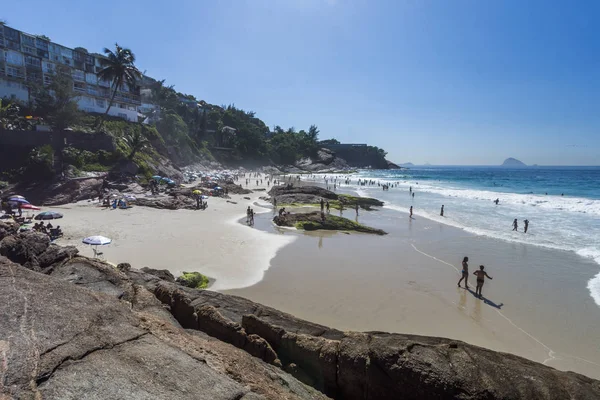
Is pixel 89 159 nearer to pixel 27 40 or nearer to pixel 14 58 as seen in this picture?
pixel 14 58

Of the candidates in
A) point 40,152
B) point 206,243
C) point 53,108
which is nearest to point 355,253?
point 206,243

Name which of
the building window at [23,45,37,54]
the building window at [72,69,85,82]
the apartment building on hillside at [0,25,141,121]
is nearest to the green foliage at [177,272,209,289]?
the apartment building on hillside at [0,25,141,121]

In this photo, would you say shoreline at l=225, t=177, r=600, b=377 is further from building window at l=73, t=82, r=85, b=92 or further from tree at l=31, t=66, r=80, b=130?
building window at l=73, t=82, r=85, b=92

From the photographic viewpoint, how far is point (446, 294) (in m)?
13.1

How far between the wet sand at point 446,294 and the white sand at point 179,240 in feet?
4.10

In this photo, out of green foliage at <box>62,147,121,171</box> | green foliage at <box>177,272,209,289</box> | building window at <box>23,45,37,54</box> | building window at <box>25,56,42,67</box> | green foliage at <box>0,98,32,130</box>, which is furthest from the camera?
building window at <box>23,45,37,54</box>

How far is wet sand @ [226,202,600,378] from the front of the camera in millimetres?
10086

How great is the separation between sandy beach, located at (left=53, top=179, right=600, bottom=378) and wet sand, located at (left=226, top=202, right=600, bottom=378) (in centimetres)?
5

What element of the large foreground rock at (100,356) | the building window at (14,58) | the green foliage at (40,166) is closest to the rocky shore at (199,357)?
the large foreground rock at (100,356)

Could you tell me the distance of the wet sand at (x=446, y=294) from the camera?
10.1 m

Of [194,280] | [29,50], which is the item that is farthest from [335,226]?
[29,50]

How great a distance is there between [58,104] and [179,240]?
108ft

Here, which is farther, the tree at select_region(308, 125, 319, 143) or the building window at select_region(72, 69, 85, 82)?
the tree at select_region(308, 125, 319, 143)

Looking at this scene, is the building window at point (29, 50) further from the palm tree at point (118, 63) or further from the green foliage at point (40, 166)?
the green foliage at point (40, 166)
